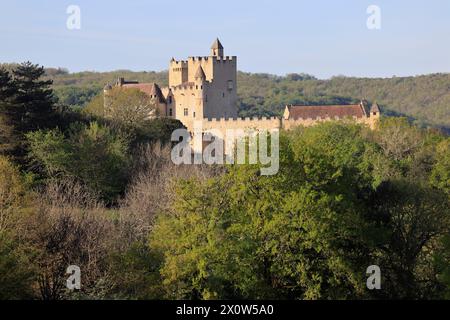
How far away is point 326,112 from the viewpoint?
88188mm

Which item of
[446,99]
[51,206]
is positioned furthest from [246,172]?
[446,99]

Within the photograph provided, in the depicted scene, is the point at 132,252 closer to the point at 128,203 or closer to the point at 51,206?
the point at 51,206

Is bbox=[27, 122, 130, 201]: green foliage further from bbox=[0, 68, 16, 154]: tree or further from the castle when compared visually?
the castle

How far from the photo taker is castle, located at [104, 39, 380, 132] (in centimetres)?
8625

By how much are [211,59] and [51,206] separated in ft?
181

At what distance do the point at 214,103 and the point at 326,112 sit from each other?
10493 mm

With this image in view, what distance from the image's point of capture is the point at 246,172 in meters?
35.7

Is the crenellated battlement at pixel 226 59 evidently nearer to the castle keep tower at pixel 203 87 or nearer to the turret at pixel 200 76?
the castle keep tower at pixel 203 87

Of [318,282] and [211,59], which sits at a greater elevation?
[211,59]

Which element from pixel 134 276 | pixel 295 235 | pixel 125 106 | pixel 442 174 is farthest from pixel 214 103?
pixel 134 276

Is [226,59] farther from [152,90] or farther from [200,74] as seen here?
[152,90]

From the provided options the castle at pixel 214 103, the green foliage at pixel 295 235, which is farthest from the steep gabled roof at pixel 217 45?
the green foliage at pixel 295 235

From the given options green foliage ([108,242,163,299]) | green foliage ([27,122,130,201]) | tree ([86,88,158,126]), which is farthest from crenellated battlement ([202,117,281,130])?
green foliage ([108,242,163,299])
